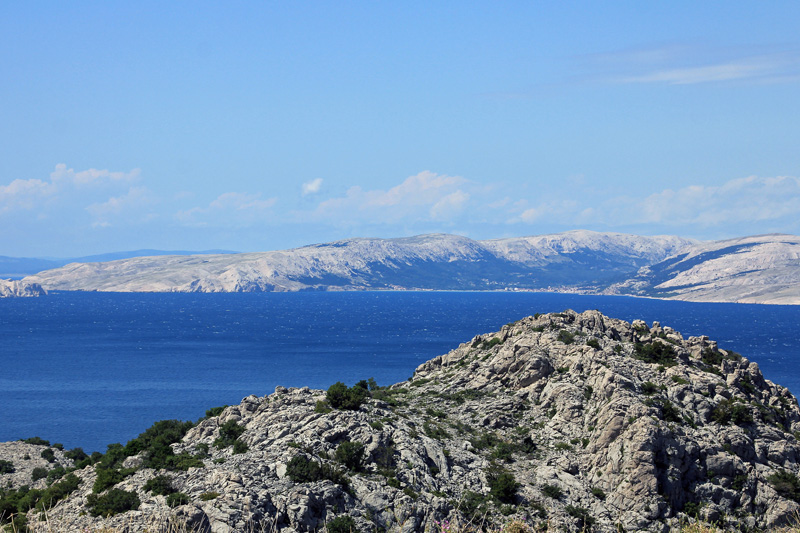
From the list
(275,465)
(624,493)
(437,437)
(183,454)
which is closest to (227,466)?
(275,465)

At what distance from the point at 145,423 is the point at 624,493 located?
105548 millimetres

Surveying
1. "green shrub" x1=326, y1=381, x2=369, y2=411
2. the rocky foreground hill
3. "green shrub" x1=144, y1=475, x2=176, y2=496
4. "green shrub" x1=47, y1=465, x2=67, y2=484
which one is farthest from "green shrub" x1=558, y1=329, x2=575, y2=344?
"green shrub" x1=47, y1=465, x2=67, y2=484

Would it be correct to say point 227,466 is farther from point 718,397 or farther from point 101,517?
point 718,397

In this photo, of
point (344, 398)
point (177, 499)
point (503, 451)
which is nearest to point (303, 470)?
point (177, 499)

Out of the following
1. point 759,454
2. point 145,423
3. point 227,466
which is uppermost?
point 227,466

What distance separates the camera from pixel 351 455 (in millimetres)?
58969

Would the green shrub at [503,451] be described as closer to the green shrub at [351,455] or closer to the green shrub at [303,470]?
the green shrub at [351,455]

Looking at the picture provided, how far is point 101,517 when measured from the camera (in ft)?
167

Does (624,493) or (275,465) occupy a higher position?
(275,465)

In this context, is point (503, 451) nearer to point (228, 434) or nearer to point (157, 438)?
point (228, 434)

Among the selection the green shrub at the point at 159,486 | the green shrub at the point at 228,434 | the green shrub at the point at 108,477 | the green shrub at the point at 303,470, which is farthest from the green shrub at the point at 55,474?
the green shrub at the point at 303,470

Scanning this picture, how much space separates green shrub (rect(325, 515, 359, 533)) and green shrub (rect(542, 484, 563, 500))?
2015 cm

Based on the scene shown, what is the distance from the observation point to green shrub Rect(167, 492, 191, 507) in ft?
162

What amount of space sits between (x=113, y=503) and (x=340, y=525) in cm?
1773
